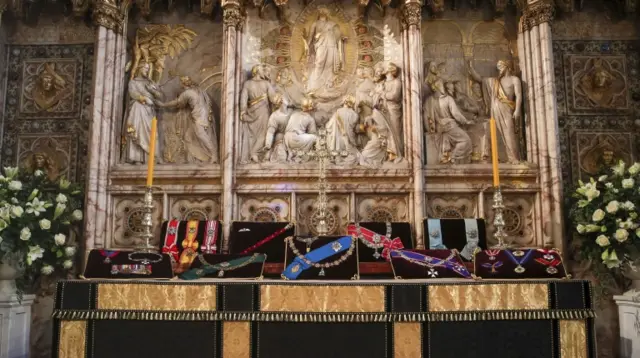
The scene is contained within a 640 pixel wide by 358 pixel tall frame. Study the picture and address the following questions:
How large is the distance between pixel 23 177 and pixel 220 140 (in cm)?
271

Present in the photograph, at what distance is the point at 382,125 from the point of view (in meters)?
8.22

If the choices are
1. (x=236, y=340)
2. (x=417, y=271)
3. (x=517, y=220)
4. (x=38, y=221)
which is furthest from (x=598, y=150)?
(x=38, y=221)

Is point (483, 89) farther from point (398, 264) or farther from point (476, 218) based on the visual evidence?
point (398, 264)

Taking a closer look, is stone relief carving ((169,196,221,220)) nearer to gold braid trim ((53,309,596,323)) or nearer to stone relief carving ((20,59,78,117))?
stone relief carving ((20,59,78,117))

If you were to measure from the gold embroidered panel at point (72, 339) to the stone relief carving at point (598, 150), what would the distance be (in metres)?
6.80

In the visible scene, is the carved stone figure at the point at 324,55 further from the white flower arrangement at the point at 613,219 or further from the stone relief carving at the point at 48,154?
the white flower arrangement at the point at 613,219

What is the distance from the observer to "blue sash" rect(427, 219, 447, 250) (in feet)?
24.0

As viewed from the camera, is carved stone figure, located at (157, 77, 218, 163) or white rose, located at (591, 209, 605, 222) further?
carved stone figure, located at (157, 77, 218, 163)

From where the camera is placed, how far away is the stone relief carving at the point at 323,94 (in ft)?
26.8

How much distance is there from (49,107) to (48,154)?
0.74 m

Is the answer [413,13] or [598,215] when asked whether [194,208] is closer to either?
[413,13]

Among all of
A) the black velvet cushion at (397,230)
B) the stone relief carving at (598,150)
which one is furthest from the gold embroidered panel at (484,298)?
the stone relief carving at (598,150)

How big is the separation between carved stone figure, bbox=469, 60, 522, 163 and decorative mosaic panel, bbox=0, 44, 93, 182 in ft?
19.9

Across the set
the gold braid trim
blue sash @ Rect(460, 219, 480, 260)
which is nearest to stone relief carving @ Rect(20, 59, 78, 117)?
the gold braid trim
